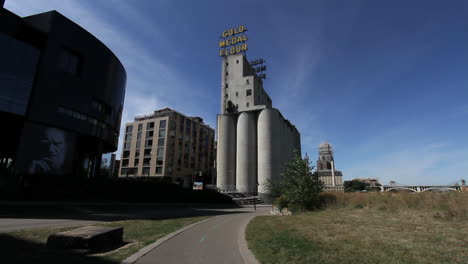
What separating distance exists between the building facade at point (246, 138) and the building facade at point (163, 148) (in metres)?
19.6

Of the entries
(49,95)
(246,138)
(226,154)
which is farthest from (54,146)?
(246,138)

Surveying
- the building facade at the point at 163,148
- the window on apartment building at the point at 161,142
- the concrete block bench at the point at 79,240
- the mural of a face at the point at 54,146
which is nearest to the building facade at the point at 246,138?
the building facade at the point at 163,148

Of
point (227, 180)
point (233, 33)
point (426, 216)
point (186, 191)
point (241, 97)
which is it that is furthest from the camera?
point (233, 33)

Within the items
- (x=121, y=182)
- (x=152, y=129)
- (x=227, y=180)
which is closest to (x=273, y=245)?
(x=121, y=182)

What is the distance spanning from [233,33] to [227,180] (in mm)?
49304

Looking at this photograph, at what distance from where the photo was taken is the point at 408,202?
17234 millimetres

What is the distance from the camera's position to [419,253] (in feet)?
22.0

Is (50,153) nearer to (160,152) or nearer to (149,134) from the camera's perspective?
(160,152)

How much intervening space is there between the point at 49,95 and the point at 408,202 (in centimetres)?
4230

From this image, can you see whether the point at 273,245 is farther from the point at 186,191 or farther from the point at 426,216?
the point at 186,191

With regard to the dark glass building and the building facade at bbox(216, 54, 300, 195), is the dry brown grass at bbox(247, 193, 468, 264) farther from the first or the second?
the building facade at bbox(216, 54, 300, 195)

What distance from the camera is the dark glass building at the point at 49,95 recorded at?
30.5 metres

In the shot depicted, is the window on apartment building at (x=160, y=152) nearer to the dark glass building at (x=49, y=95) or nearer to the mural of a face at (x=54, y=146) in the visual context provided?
the dark glass building at (x=49, y=95)

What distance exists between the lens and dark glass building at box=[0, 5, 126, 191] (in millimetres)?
30500
